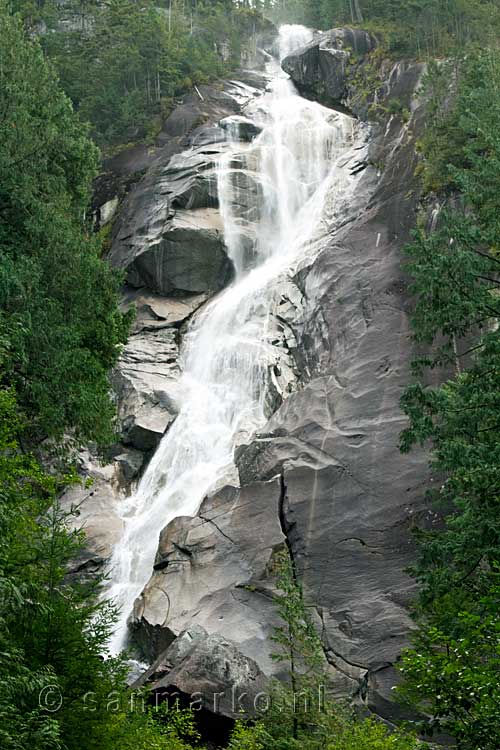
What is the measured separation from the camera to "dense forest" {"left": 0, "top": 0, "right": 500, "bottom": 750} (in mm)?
9109

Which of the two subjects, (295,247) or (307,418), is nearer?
(307,418)

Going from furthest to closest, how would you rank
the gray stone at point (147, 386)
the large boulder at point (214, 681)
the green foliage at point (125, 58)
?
1. the green foliage at point (125, 58)
2. the gray stone at point (147, 386)
3. the large boulder at point (214, 681)

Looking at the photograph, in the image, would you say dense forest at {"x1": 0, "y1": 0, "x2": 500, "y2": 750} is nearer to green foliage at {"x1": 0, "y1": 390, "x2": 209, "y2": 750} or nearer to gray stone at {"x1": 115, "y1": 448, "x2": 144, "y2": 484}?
green foliage at {"x1": 0, "y1": 390, "x2": 209, "y2": 750}

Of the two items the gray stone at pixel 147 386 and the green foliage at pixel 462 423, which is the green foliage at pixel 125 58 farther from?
the green foliage at pixel 462 423

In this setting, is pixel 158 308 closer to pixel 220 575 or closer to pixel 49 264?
pixel 49 264

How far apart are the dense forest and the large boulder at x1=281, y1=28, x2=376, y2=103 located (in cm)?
912

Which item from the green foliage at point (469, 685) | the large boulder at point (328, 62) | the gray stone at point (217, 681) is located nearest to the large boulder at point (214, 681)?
the gray stone at point (217, 681)

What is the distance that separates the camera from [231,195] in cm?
3678

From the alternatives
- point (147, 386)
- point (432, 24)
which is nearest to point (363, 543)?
point (147, 386)

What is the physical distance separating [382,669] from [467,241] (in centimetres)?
910

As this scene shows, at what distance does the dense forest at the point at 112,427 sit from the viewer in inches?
359

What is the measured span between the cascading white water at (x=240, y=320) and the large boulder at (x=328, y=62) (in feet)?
4.41

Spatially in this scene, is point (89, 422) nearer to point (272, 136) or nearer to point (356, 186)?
point (356, 186)

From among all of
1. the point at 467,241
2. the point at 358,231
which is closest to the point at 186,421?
the point at 358,231
